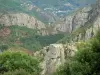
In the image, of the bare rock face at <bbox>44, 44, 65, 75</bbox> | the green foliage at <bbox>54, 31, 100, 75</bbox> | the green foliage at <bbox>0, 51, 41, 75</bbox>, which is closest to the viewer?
the green foliage at <bbox>54, 31, 100, 75</bbox>

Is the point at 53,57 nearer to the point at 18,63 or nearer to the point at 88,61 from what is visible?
A: the point at 18,63

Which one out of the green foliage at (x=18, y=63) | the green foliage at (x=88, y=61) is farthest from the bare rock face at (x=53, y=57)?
the green foliage at (x=88, y=61)

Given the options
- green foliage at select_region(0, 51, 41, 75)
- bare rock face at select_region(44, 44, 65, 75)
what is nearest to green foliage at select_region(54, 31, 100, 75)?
bare rock face at select_region(44, 44, 65, 75)

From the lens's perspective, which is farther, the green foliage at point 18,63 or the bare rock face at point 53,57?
the green foliage at point 18,63

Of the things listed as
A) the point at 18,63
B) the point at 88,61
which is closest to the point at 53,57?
the point at 18,63

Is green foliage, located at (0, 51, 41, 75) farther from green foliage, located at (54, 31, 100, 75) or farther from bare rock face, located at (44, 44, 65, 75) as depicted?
green foliage, located at (54, 31, 100, 75)

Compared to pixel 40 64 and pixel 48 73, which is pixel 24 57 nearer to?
pixel 40 64

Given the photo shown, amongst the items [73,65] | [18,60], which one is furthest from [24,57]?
[73,65]

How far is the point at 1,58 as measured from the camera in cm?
13500

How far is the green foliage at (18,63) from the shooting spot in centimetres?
12631

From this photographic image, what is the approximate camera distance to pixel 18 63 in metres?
127

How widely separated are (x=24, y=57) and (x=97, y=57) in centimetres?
5657

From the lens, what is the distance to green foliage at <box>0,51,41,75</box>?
126312mm

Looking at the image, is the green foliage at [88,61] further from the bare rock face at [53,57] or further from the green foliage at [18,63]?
the green foliage at [18,63]
